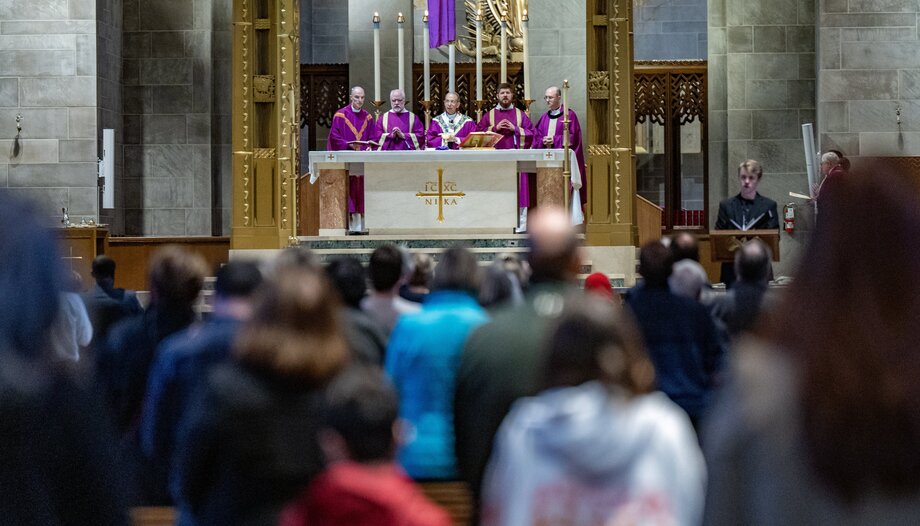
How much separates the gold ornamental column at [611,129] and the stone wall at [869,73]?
3734 mm

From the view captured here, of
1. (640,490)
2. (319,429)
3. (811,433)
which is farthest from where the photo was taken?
(319,429)

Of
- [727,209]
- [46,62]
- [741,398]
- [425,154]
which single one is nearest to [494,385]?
[741,398]

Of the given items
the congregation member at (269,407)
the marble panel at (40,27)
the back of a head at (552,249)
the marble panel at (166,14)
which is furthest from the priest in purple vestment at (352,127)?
the congregation member at (269,407)

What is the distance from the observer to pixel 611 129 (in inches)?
565

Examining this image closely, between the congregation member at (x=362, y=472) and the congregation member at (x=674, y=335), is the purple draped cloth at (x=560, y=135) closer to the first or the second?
the congregation member at (x=674, y=335)

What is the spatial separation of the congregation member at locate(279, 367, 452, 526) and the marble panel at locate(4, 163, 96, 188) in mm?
14398

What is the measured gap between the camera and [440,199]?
14.2m

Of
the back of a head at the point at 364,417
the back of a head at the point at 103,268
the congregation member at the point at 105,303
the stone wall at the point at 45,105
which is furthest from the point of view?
the stone wall at the point at 45,105

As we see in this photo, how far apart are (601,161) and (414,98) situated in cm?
561

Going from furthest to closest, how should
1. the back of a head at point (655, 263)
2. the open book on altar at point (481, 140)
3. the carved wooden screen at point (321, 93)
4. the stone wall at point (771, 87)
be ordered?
the carved wooden screen at point (321, 93), the stone wall at point (771, 87), the open book on altar at point (481, 140), the back of a head at point (655, 263)

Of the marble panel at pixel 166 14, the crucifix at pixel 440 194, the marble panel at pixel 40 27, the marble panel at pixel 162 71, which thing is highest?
the marble panel at pixel 166 14

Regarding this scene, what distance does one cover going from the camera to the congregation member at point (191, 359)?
375 centimetres

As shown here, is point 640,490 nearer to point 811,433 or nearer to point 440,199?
point 811,433

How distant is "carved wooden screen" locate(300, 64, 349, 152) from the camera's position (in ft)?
64.0
